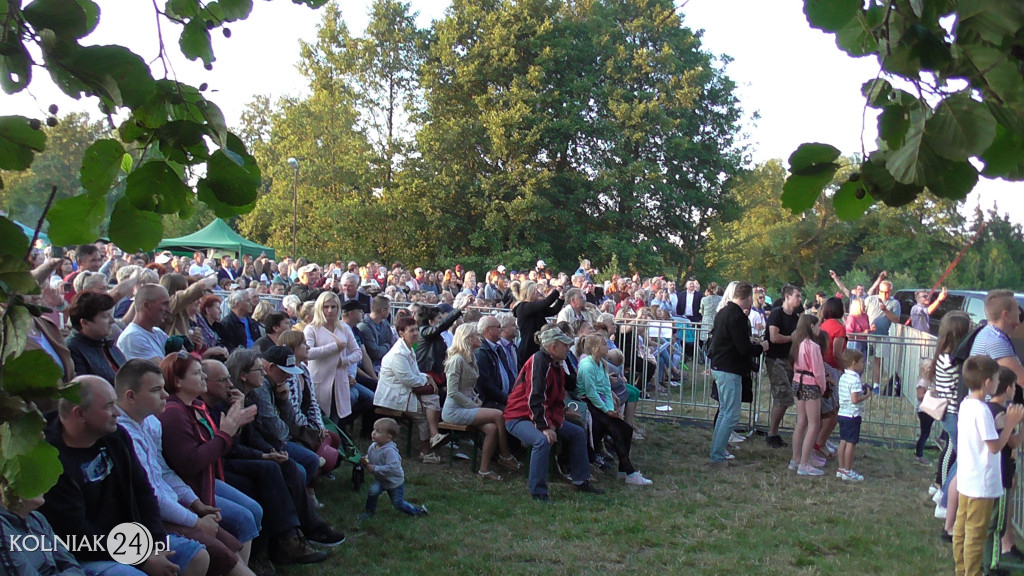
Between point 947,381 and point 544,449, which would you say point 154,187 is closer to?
point 544,449

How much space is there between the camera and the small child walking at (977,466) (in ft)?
16.5

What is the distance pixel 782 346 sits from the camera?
9500 mm

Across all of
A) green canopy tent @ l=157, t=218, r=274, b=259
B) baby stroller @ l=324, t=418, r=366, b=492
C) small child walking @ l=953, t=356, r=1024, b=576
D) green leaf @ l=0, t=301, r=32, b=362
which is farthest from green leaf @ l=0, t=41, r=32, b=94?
green canopy tent @ l=157, t=218, r=274, b=259

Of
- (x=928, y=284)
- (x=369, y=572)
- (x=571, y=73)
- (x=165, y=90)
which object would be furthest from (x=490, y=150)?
(x=165, y=90)

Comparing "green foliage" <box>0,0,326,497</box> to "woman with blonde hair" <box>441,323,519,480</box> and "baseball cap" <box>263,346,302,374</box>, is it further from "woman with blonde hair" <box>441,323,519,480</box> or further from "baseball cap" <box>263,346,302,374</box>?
"woman with blonde hair" <box>441,323,519,480</box>

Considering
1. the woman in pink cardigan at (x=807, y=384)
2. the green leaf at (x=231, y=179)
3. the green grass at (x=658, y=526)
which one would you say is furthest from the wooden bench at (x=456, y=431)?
the green leaf at (x=231, y=179)

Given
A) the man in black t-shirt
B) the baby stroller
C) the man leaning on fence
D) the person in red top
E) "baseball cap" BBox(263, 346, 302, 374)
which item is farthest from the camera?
the man in black t-shirt

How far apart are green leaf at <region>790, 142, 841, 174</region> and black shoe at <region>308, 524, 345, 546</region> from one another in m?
4.76

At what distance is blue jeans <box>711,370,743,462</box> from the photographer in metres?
8.58

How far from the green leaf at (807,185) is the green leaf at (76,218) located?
Answer: 139 centimetres

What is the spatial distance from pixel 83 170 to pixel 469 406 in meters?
6.64

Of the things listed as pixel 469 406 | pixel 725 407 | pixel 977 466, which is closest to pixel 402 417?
pixel 469 406

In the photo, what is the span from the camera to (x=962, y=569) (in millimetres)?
5223

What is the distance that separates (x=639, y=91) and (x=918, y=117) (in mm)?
32230
